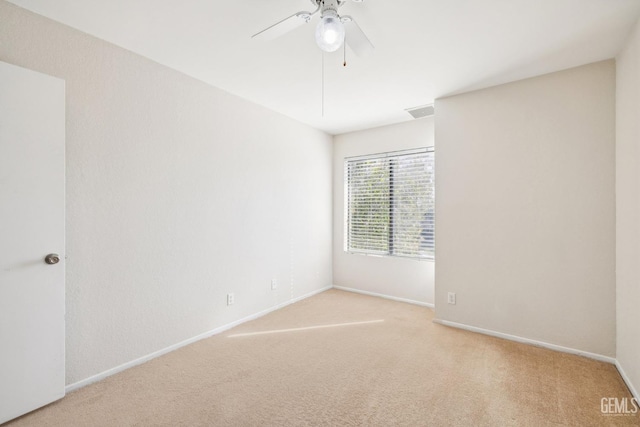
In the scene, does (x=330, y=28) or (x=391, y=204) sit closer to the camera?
(x=330, y=28)

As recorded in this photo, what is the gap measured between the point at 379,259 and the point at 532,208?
2024 millimetres

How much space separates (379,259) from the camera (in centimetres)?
427

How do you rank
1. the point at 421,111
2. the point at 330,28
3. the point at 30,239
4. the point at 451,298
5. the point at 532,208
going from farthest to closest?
the point at 421,111
the point at 451,298
the point at 532,208
the point at 30,239
the point at 330,28

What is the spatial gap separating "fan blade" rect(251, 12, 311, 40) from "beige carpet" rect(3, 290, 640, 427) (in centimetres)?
229

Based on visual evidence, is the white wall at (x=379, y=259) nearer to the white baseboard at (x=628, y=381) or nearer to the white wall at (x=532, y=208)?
the white wall at (x=532, y=208)

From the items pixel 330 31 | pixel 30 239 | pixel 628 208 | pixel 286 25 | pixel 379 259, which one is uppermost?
pixel 286 25

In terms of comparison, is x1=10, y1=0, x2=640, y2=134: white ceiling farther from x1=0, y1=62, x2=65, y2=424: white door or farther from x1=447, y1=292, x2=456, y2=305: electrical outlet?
x1=447, y1=292, x2=456, y2=305: electrical outlet

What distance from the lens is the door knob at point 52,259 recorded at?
1.85 m

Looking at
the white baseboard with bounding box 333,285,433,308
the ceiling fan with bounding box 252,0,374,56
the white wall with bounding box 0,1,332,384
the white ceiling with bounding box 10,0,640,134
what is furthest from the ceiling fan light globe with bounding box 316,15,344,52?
the white baseboard with bounding box 333,285,433,308

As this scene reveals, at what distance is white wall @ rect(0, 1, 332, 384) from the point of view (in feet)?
6.72

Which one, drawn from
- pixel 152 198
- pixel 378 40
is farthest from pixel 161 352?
pixel 378 40

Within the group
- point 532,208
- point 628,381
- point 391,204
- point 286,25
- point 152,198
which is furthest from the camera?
point 391,204

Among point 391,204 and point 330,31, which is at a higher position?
point 330,31

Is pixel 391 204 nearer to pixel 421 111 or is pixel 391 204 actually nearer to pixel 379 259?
pixel 379 259
